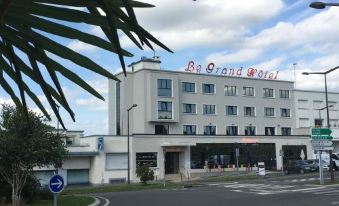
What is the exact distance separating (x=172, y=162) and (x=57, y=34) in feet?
228

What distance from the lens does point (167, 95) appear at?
241 ft

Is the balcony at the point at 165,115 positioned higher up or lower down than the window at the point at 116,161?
higher up

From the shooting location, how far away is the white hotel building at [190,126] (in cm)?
6500

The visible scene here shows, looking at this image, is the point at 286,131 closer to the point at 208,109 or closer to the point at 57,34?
the point at 208,109

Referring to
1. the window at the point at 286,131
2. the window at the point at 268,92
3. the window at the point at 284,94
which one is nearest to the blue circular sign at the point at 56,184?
the window at the point at 268,92

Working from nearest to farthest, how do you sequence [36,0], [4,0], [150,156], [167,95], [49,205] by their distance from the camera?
[4,0] → [36,0] → [49,205] → [150,156] → [167,95]

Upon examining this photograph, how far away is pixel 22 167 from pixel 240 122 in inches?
→ 2213

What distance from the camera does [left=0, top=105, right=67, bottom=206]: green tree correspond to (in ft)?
85.9

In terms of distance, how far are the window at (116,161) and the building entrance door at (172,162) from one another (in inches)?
269

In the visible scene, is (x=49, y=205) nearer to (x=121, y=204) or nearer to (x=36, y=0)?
(x=121, y=204)

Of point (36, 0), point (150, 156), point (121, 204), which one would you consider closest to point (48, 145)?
point (121, 204)

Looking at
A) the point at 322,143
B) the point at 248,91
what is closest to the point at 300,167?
the point at 248,91

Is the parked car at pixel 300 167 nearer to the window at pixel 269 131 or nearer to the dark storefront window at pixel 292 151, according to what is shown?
the dark storefront window at pixel 292 151

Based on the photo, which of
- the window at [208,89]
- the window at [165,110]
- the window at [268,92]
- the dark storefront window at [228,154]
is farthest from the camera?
the window at [268,92]
